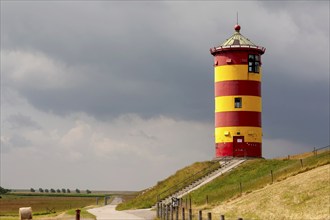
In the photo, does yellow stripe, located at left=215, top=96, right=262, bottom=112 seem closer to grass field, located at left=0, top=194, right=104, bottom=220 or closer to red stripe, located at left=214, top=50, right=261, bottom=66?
red stripe, located at left=214, top=50, right=261, bottom=66

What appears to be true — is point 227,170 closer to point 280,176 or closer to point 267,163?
point 267,163

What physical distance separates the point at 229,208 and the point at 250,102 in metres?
20.9

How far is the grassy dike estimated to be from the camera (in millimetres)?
47469

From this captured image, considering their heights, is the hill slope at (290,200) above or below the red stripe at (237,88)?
below

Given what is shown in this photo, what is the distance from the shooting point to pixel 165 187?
5975 centimetres

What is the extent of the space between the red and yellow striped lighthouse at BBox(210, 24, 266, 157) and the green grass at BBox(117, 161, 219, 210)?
2275mm

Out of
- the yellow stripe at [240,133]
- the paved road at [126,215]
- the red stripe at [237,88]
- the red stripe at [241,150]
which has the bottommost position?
the paved road at [126,215]

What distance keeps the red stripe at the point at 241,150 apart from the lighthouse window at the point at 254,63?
716 cm

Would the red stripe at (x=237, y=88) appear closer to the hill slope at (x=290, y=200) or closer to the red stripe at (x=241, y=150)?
the red stripe at (x=241, y=150)

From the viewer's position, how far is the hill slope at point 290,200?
35344 millimetres

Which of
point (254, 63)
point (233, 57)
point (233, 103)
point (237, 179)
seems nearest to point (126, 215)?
point (237, 179)

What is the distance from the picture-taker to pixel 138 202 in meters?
57.4

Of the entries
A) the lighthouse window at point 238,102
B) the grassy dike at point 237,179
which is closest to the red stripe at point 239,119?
the lighthouse window at point 238,102

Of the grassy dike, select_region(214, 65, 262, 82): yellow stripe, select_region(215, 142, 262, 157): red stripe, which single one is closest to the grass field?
the grassy dike
